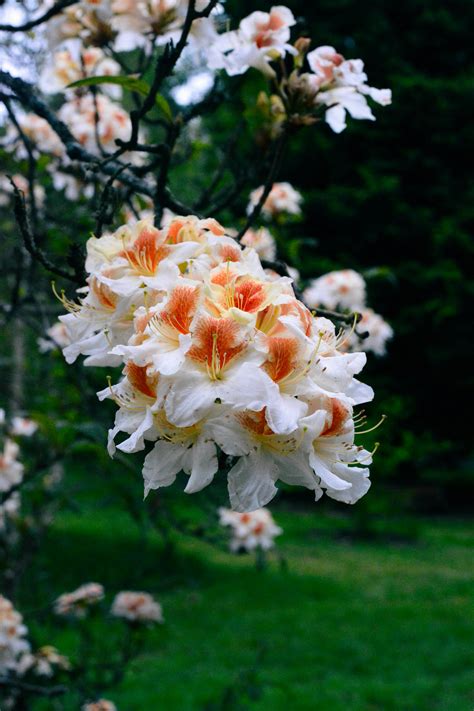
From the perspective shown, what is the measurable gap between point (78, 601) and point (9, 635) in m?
0.44

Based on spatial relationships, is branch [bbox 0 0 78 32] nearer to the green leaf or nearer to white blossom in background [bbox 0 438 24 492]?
the green leaf

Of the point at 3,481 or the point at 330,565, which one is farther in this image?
the point at 330,565

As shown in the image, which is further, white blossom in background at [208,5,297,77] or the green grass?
the green grass

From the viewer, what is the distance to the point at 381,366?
13.3m

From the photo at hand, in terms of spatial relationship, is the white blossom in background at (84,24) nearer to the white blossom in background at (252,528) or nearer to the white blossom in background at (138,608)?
the white blossom in background at (138,608)

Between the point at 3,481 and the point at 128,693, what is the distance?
2.69m

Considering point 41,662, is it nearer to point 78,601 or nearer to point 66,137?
point 78,601

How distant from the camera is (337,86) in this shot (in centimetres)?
158

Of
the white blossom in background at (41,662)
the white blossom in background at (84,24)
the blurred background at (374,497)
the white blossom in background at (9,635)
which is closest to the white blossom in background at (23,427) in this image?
the blurred background at (374,497)

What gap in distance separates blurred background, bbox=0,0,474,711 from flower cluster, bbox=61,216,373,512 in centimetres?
368

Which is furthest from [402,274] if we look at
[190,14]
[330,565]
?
[190,14]

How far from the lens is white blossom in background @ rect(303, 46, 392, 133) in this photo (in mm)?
1571

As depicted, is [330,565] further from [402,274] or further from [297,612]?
[402,274]

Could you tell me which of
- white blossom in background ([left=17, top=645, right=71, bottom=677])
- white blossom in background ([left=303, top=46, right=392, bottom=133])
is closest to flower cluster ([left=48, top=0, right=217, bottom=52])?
white blossom in background ([left=303, top=46, right=392, bottom=133])
